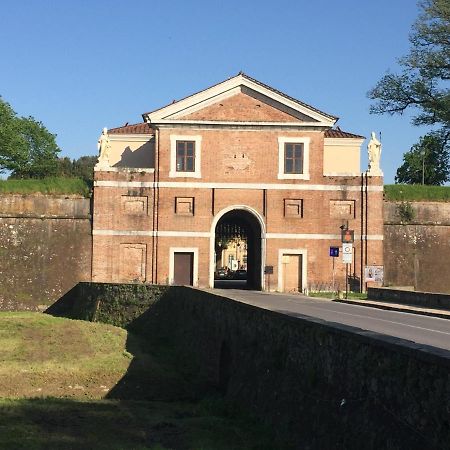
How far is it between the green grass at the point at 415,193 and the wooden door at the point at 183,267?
12160 mm

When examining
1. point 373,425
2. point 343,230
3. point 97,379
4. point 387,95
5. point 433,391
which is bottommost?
point 97,379

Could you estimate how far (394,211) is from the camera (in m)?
39.5

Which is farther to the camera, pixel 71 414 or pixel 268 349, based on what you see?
pixel 71 414

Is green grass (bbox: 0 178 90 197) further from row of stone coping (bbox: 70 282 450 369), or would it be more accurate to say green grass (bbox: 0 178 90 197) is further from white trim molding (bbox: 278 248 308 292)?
row of stone coping (bbox: 70 282 450 369)

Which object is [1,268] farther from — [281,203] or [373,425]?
[373,425]

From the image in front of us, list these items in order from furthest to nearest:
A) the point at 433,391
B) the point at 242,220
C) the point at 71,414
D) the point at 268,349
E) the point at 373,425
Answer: the point at 242,220 < the point at 71,414 < the point at 268,349 < the point at 373,425 < the point at 433,391

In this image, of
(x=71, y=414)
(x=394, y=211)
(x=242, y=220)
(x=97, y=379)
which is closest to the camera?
(x=71, y=414)

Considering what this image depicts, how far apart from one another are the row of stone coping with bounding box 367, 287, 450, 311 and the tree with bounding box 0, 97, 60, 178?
40962 mm

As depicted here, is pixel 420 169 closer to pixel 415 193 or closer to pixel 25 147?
pixel 415 193

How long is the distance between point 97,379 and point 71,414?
16.5 ft

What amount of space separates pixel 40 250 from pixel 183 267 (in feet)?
27.5

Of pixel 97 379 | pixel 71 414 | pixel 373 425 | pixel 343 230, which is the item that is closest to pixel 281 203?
pixel 343 230

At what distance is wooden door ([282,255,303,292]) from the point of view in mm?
38188

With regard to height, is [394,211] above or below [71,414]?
above
